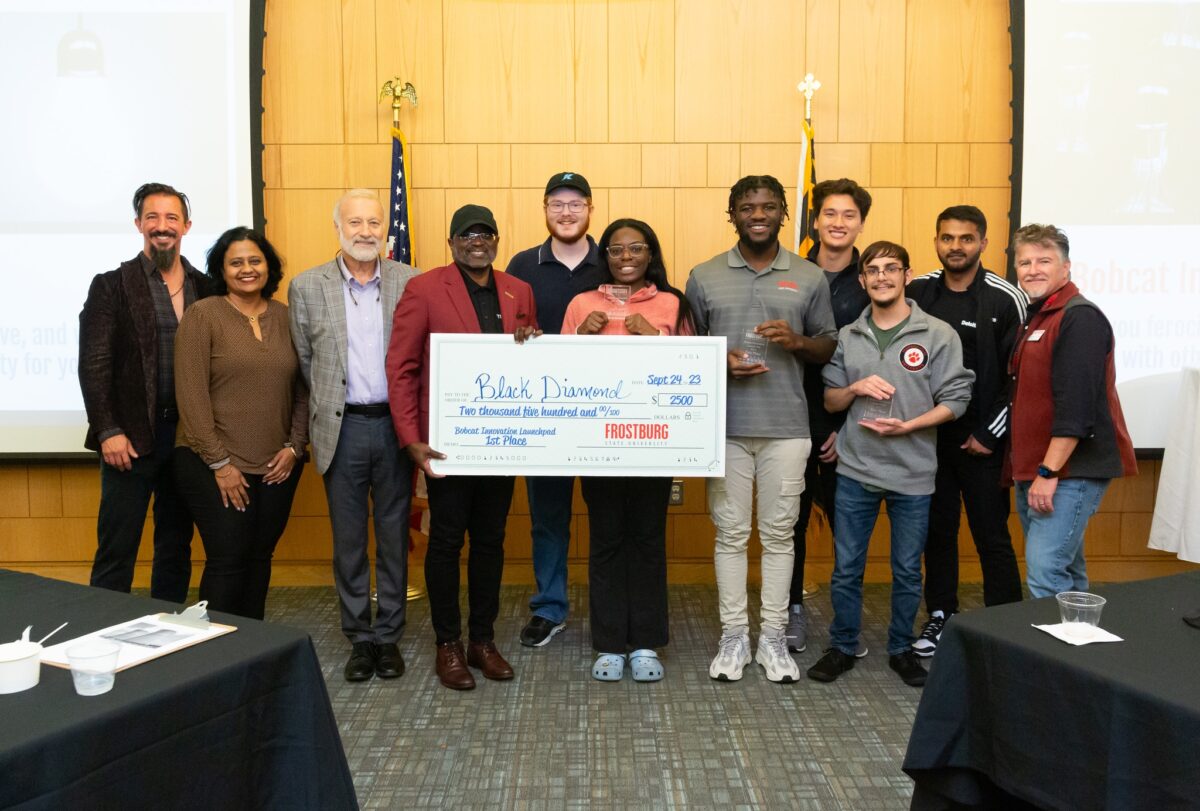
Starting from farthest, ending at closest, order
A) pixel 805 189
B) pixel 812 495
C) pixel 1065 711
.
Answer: pixel 805 189, pixel 812 495, pixel 1065 711

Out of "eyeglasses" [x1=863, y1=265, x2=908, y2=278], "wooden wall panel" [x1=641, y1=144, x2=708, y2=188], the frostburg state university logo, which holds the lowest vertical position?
the frostburg state university logo

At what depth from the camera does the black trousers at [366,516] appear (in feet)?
10.0

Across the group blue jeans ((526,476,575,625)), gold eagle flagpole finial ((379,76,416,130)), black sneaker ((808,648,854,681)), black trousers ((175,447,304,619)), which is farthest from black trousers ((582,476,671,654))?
gold eagle flagpole finial ((379,76,416,130))

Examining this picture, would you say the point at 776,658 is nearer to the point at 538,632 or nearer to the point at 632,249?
the point at 538,632

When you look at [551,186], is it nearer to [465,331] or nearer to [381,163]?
[465,331]

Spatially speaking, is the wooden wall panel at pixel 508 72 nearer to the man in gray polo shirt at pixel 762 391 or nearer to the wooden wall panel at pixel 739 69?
the wooden wall panel at pixel 739 69

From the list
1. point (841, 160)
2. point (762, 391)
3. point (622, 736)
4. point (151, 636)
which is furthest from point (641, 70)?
point (151, 636)

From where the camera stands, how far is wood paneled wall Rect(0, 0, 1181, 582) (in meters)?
4.20

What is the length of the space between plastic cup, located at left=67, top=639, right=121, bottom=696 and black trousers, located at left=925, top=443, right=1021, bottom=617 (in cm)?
271

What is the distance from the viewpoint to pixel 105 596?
182 centimetres

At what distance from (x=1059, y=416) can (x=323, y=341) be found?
2344 millimetres

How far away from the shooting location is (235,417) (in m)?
2.90

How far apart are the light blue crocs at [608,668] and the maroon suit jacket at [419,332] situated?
101cm

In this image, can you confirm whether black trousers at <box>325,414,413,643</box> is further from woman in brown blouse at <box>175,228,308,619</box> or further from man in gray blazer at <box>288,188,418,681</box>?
woman in brown blouse at <box>175,228,308,619</box>
